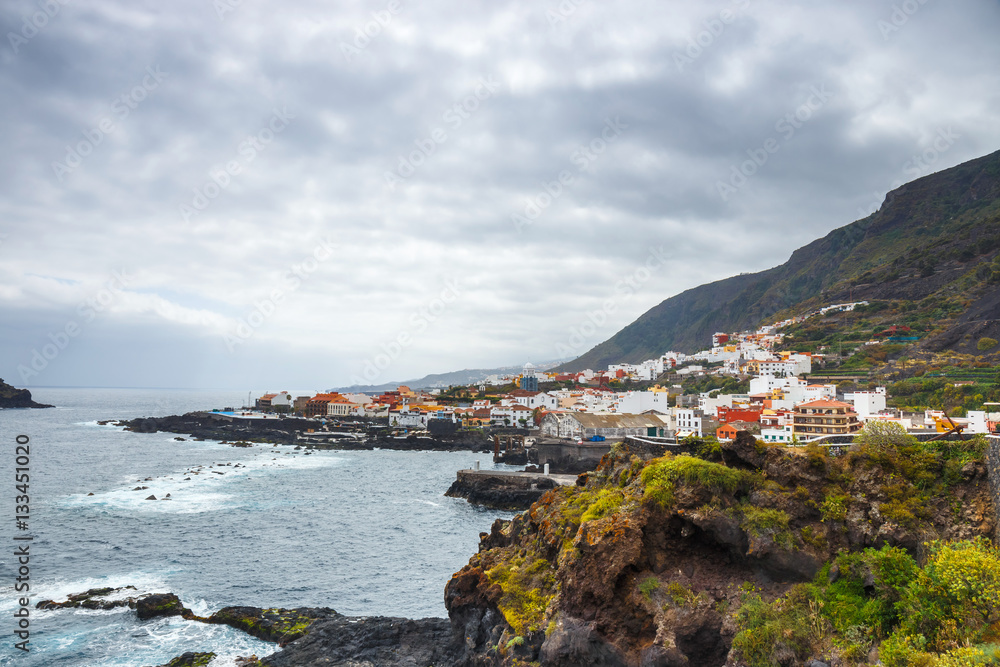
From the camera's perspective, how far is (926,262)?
332 feet

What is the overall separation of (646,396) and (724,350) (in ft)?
189

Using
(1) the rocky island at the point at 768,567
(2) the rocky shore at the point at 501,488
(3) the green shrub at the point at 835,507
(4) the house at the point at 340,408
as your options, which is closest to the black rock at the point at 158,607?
(1) the rocky island at the point at 768,567

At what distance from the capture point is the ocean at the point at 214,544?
1961 centimetres

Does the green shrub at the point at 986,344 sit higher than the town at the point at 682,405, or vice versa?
the green shrub at the point at 986,344

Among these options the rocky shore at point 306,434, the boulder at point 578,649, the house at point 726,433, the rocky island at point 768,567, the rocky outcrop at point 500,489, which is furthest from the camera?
the rocky shore at point 306,434

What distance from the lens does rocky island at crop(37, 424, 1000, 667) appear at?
10.3m

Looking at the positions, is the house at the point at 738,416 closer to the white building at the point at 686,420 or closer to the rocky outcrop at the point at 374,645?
the white building at the point at 686,420

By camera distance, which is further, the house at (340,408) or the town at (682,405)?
the house at (340,408)

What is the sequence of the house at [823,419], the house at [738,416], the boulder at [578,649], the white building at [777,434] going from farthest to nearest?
the house at [738,416]
the white building at [777,434]
the house at [823,419]
the boulder at [578,649]

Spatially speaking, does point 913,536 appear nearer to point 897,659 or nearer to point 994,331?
point 897,659

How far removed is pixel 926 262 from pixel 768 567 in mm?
113874

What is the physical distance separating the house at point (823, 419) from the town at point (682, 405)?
0.23ft

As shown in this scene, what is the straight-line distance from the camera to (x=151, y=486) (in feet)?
148

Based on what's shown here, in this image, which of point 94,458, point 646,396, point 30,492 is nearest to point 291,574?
point 30,492
